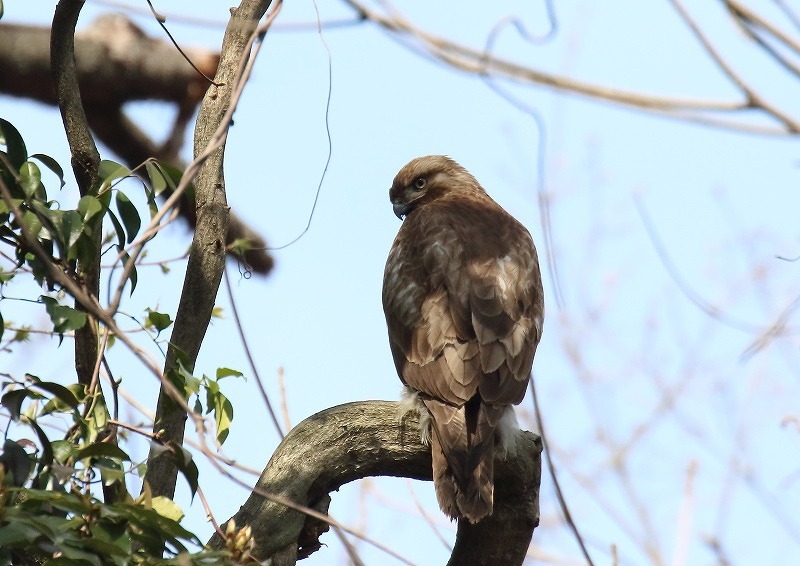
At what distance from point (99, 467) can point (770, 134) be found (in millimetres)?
1733

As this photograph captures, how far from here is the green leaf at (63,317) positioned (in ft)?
8.91

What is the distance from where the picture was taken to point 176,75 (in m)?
7.22

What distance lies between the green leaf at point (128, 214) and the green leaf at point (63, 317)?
1.04 feet

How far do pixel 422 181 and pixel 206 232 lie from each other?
296cm

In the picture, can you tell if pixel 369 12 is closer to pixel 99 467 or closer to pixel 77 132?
pixel 99 467

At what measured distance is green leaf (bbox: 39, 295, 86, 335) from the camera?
272 centimetres

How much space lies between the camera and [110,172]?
303 centimetres

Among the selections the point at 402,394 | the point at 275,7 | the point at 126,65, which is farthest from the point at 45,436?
the point at 126,65

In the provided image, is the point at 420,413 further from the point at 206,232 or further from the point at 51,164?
the point at 51,164

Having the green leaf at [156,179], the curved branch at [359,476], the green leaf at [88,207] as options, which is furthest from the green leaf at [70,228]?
the curved branch at [359,476]

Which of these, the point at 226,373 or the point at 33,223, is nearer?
the point at 33,223

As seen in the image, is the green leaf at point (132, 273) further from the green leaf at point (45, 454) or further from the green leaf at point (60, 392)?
the green leaf at point (45, 454)

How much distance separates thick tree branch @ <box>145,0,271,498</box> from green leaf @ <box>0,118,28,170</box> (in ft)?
1.95

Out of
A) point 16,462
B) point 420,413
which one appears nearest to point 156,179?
point 16,462
